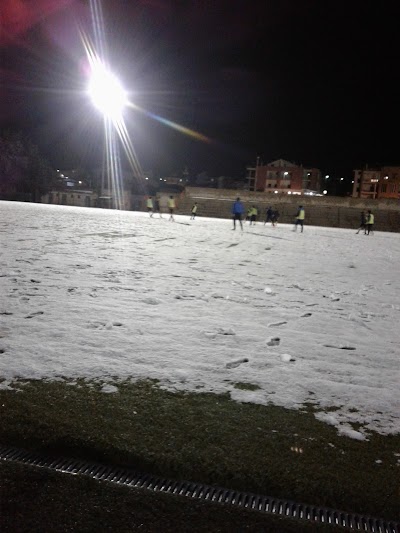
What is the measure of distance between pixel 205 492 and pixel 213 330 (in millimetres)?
2678

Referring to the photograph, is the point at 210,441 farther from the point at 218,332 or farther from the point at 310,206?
the point at 310,206

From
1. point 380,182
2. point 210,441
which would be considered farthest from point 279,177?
point 210,441

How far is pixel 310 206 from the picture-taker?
45.6 m

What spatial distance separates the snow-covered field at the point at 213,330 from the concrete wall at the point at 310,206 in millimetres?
35045

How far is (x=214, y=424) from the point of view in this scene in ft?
9.22

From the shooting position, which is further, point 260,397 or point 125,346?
point 125,346

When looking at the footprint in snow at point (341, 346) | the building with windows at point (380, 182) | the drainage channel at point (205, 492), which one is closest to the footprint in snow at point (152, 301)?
the footprint in snow at point (341, 346)

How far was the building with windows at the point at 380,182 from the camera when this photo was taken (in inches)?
3201

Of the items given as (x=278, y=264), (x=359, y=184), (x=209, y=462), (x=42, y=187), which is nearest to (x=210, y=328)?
(x=209, y=462)

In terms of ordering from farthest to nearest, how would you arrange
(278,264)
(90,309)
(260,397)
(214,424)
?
(278,264) → (90,309) → (260,397) → (214,424)

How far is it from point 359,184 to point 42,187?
64262mm

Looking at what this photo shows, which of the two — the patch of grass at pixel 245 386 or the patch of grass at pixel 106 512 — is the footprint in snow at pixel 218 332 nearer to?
the patch of grass at pixel 245 386

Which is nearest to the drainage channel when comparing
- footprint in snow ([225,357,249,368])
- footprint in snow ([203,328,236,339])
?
footprint in snow ([225,357,249,368])

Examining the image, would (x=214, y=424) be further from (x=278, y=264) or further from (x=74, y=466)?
(x=278, y=264)
